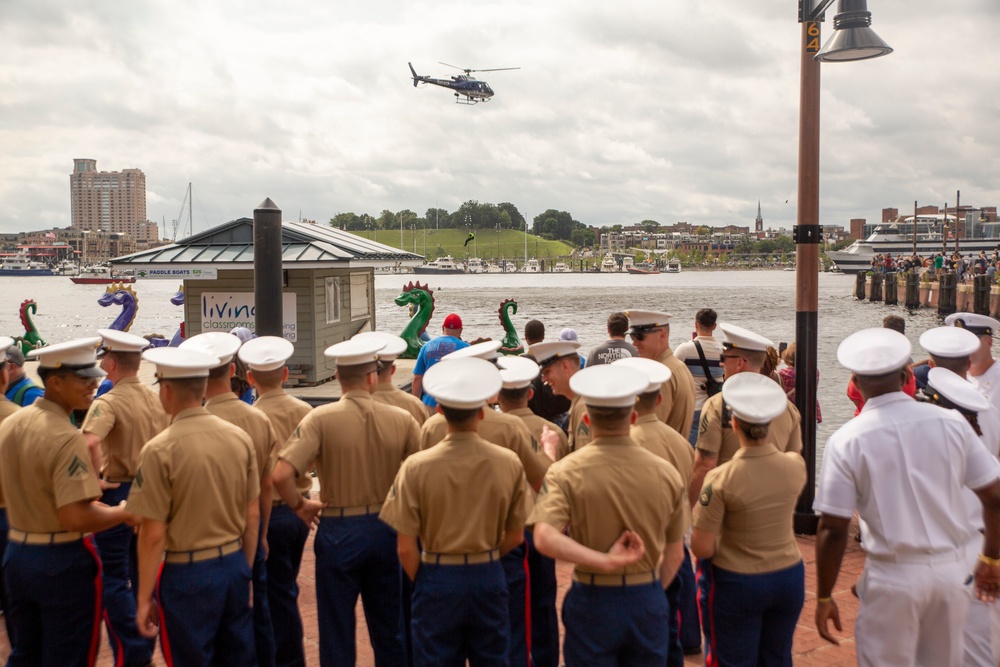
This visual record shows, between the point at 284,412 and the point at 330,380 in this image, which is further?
the point at 330,380

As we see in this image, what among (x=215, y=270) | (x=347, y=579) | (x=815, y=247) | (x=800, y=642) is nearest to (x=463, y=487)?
(x=347, y=579)

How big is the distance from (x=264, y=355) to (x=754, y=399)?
2787 mm

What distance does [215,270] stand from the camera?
1485 centimetres

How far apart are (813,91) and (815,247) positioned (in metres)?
1.26

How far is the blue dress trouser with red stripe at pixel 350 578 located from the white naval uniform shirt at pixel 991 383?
3.74m

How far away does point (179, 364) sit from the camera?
13.8 ft

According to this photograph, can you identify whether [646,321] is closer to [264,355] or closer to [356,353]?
[356,353]

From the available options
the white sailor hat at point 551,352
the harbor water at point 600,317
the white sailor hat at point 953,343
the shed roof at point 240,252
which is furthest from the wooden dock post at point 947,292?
the white sailor hat at point 551,352

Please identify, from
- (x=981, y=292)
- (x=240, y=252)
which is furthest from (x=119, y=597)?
(x=981, y=292)

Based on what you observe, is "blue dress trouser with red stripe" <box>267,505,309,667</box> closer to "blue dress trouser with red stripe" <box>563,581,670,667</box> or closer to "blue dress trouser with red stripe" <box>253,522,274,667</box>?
"blue dress trouser with red stripe" <box>253,522,274,667</box>

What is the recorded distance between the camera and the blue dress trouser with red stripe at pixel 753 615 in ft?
13.3

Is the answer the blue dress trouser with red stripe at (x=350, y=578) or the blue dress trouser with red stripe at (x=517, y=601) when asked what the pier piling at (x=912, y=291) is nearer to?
the blue dress trouser with red stripe at (x=517, y=601)

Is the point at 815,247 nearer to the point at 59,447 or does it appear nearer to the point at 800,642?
the point at 800,642

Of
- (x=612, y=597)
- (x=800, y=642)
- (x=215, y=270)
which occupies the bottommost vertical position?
(x=800, y=642)
